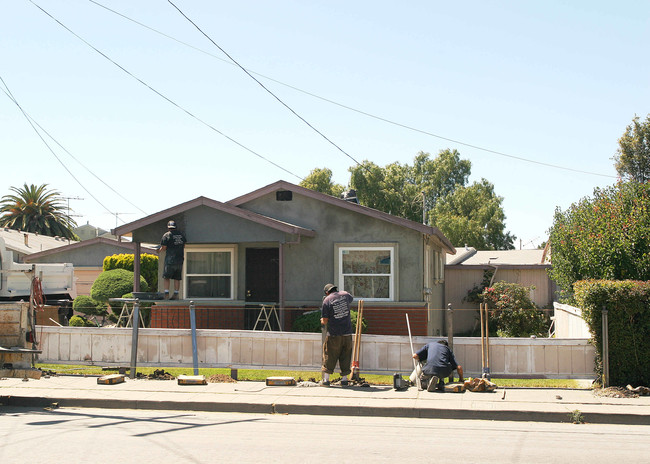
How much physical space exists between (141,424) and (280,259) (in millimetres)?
8254

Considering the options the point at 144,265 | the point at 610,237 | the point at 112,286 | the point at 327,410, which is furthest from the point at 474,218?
the point at 327,410

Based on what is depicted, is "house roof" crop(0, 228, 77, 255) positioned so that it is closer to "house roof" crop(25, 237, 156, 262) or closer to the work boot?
"house roof" crop(25, 237, 156, 262)

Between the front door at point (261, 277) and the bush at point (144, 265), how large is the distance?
8.80 m

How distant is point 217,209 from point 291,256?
2.32 metres

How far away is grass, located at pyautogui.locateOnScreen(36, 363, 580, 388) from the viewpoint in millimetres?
12617

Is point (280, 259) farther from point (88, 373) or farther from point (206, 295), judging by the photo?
point (88, 373)

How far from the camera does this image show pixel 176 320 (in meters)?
18.5

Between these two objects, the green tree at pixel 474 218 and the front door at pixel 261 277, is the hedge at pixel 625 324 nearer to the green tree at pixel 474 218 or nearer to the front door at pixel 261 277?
the front door at pixel 261 277

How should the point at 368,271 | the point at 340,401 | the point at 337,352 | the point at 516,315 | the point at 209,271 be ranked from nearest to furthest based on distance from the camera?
1. the point at 340,401
2. the point at 337,352
3. the point at 368,271
4. the point at 209,271
5. the point at 516,315

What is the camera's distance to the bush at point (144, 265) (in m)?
26.7

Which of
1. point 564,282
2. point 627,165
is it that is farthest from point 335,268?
point 627,165

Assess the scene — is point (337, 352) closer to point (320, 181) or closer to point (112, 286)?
point (112, 286)

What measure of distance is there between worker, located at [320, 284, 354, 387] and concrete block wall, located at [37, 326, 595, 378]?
0.58 meters

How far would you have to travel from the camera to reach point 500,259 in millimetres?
29922
